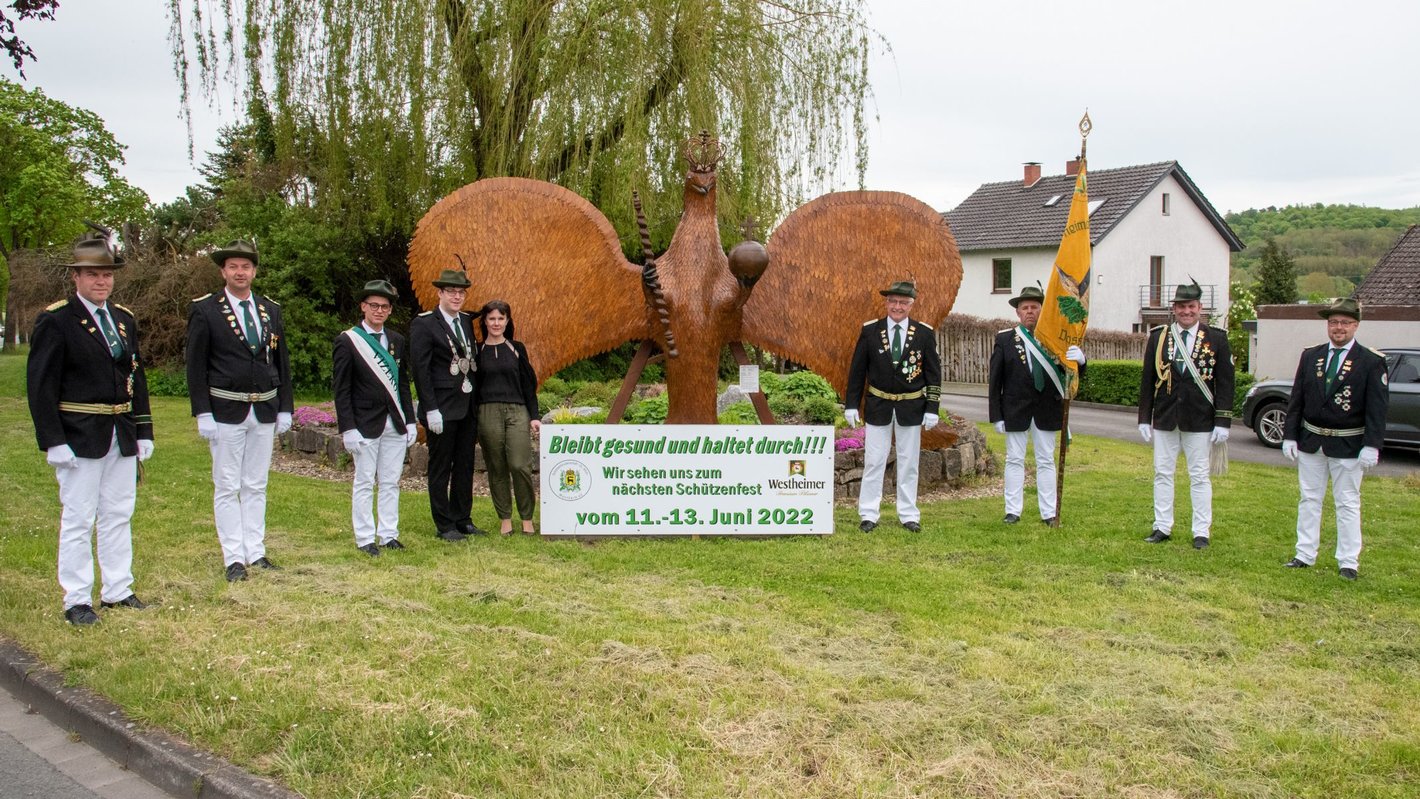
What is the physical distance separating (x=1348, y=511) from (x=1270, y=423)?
816cm

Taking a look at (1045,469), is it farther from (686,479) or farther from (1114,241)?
(1114,241)

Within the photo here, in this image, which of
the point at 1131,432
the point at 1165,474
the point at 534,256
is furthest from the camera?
the point at 1131,432

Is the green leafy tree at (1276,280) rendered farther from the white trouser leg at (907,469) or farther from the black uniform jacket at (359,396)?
the black uniform jacket at (359,396)

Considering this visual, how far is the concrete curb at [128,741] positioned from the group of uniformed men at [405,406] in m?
0.55

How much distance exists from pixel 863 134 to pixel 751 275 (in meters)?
4.22

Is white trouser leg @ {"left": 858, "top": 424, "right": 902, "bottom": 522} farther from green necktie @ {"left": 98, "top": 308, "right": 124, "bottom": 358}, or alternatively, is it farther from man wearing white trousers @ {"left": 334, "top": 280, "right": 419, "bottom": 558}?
green necktie @ {"left": 98, "top": 308, "right": 124, "bottom": 358}

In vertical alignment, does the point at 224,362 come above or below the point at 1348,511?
above

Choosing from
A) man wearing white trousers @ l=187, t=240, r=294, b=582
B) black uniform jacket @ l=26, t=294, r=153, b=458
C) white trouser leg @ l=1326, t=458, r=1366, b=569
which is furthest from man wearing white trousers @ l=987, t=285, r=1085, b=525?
black uniform jacket @ l=26, t=294, r=153, b=458

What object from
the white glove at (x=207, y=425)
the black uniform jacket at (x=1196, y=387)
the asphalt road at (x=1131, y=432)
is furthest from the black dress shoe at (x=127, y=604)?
the asphalt road at (x=1131, y=432)

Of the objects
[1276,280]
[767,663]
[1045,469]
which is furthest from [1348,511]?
[1276,280]

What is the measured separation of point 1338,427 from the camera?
18.9 ft

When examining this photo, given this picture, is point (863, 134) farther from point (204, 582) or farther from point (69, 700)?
point (69, 700)

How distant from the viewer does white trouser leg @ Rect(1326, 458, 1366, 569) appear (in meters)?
5.75

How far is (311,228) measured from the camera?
15.1 metres
